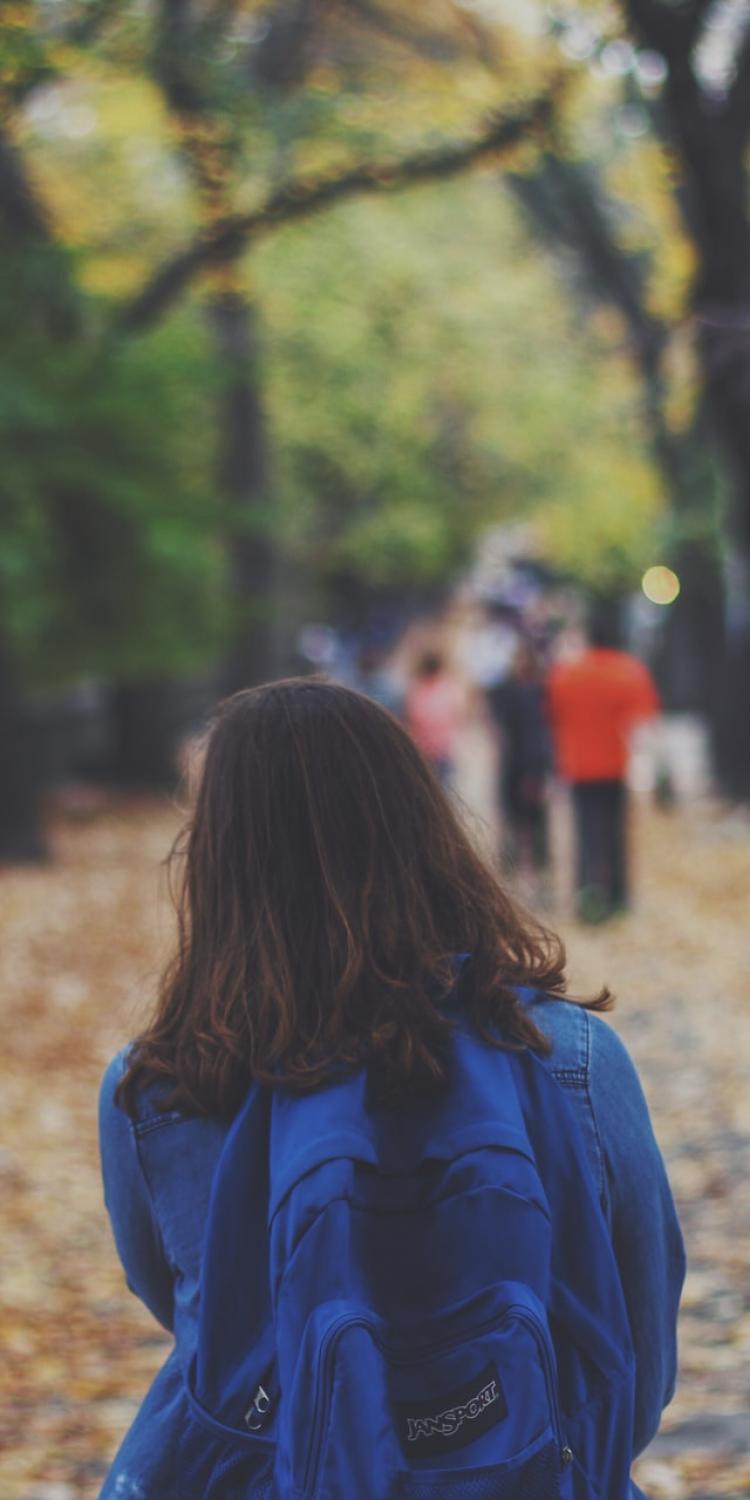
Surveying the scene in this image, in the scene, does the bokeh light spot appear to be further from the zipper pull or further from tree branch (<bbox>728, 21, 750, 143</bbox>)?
the zipper pull

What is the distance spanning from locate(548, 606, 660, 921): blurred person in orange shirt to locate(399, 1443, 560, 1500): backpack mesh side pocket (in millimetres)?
10311

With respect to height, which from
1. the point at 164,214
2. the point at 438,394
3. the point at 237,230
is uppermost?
the point at 164,214

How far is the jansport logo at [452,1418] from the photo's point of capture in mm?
1708

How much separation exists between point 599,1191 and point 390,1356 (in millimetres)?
309

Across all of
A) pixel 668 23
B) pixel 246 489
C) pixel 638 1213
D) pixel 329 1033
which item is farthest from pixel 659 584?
pixel 329 1033

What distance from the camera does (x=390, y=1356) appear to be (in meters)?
1.75

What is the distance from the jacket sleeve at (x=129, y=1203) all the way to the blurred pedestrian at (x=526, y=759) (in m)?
12.0

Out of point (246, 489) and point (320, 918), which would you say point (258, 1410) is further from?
point (246, 489)

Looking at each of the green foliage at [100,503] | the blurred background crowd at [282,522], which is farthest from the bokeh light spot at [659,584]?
the green foliage at [100,503]

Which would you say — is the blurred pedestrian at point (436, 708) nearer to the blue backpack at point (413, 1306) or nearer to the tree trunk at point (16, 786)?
the tree trunk at point (16, 786)

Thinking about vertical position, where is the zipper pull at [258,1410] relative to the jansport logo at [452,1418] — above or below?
below

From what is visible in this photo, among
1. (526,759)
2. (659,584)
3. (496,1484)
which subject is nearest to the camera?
(496,1484)

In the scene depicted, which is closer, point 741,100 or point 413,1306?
point 413,1306

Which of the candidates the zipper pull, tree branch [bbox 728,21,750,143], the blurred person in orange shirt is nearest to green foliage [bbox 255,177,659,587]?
tree branch [bbox 728,21,750,143]
